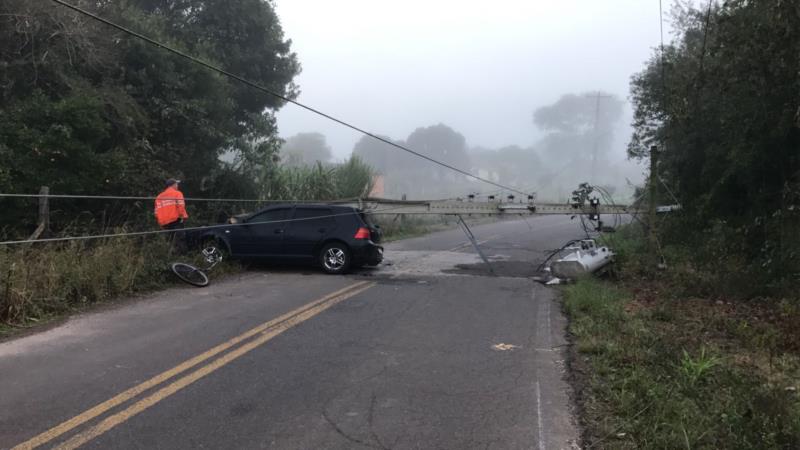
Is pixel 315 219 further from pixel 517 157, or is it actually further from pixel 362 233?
pixel 517 157

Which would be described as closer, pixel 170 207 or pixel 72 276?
pixel 72 276

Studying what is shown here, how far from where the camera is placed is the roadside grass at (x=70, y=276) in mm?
7641

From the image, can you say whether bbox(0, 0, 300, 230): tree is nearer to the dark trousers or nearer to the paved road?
the dark trousers

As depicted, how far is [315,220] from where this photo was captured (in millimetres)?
13328

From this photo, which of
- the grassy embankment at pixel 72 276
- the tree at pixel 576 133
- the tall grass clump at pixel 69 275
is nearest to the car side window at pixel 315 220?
the grassy embankment at pixel 72 276

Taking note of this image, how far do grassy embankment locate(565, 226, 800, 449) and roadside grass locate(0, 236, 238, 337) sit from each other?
6767mm

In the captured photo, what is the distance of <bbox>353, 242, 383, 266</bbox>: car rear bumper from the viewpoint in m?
13.1

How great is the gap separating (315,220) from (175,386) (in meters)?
8.26

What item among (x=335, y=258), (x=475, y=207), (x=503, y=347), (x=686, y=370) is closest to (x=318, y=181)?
(x=475, y=207)

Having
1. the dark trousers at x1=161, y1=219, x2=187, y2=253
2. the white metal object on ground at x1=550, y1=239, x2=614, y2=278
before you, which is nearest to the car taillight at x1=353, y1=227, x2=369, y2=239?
Answer: the dark trousers at x1=161, y1=219, x2=187, y2=253

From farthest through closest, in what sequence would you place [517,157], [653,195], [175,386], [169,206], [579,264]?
[517,157], [653,195], [579,264], [169,206], [175,386]

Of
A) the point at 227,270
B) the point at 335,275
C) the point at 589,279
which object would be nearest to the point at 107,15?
the point at 227,270

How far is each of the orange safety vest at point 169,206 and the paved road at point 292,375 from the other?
2.29 meters

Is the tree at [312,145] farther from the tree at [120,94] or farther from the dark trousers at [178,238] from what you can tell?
the dark trousers at [178,238]
